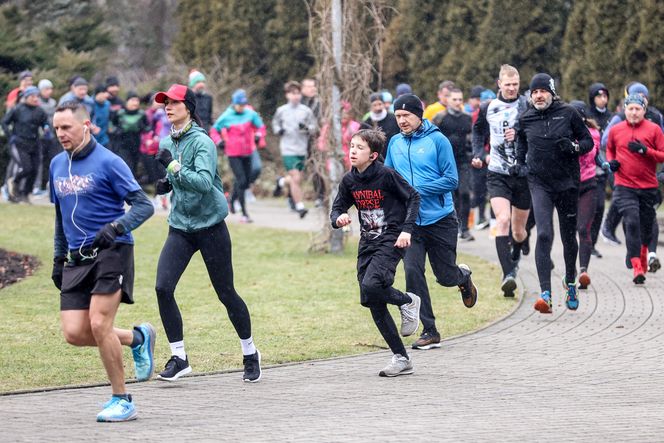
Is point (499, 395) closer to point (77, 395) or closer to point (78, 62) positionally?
point (77, 395)

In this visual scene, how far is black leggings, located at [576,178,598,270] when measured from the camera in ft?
46.3

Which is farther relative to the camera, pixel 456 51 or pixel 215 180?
pixel 456 51

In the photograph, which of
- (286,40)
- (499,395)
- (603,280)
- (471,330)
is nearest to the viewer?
(499,395)

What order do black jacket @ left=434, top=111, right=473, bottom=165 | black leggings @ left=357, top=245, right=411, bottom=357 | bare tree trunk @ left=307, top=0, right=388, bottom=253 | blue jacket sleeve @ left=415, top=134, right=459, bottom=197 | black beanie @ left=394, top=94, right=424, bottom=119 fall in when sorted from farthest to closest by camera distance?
black jacket @ left=434, top=111, right=473, bottom=165 → bare tree trunk @ left=307, top=0, right=388, bottom=253 → blue jacket sleeve @ left=415, top=134, right=459, bottom=197 → black beanie @ left=394, top=94, right=424, bottom=119 → black leggings @ left=357, top=245, right=411, bottom=357

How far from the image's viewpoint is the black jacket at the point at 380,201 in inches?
364

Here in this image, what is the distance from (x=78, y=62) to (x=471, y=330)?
1766 cm

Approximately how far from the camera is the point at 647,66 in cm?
2416

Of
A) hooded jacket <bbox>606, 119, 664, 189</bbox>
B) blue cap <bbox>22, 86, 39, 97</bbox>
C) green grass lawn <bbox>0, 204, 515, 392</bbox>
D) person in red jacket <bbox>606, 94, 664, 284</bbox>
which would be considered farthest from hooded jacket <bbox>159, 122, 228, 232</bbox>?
blue cap <bbox>22, 86, 39, 97</bbox>

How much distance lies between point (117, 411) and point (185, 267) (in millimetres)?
1541

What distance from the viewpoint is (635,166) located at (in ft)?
46.3

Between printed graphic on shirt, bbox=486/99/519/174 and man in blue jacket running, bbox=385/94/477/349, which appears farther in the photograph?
printed graphic on shirt, bbox=486/99/519/174

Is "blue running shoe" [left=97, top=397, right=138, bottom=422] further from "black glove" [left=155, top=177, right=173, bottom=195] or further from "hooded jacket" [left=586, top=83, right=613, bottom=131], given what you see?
"hooded jacket" [left=586, top=83, right=613, bottom=131]

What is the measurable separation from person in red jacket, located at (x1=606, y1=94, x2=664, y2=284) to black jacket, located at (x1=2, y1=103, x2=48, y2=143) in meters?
10.9

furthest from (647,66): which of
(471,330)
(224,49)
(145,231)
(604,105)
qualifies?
(471,330)
